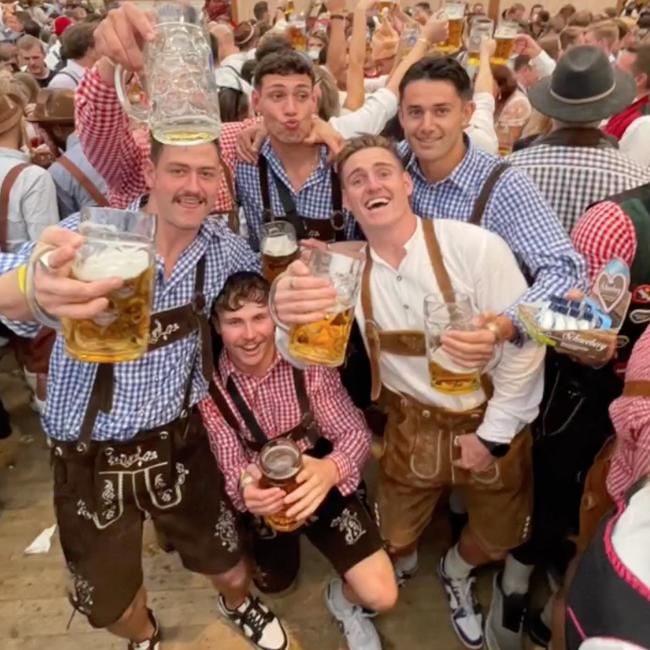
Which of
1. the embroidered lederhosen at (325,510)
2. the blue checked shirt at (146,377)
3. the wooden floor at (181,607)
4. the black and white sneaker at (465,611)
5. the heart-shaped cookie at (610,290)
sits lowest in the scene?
the wooden floor at (181,607)

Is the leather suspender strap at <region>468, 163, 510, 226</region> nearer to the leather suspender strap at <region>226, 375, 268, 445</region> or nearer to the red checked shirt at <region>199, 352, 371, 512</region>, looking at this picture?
the red checked shirt at <region>199, 352, 371, 512</region>

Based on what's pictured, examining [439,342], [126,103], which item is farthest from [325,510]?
[126,103]

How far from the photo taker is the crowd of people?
1.77 m

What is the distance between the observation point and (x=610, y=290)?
152 centimetres

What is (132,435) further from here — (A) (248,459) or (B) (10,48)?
(B) (10,48)

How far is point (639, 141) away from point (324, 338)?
218cm

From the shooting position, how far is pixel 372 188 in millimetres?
1845

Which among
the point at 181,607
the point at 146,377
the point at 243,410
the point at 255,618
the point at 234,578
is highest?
the point at 146,377

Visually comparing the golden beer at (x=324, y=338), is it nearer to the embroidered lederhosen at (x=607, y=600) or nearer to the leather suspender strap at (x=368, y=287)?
the leather suspender strap at (x=368, y=287)

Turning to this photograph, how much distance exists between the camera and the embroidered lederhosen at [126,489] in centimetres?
187

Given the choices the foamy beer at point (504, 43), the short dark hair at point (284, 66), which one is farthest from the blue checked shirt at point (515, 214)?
the foamy beer at point (504, 43)

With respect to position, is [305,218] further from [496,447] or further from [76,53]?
[76,53]

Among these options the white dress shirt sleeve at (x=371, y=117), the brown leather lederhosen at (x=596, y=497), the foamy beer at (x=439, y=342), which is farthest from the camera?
the white dress shirt sleeve at (x=371, y=117)

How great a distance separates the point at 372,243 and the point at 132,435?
907 mm
